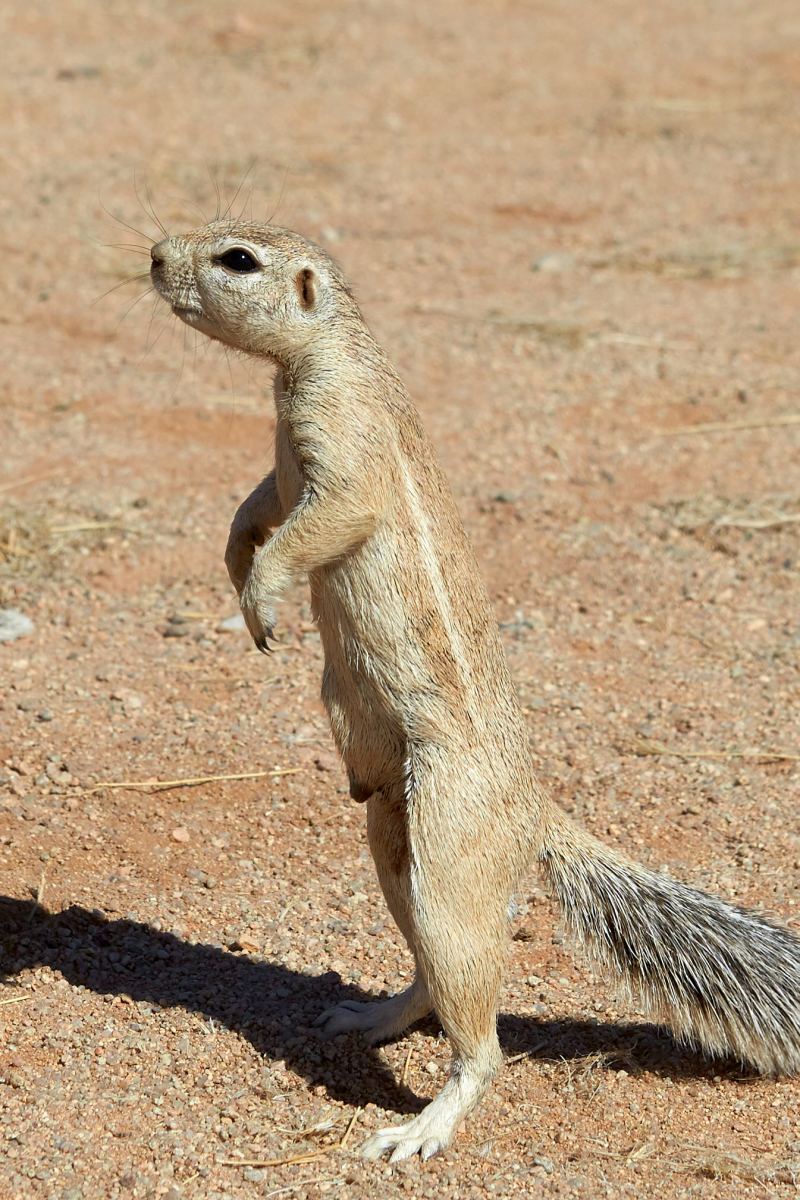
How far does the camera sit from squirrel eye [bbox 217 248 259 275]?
3.80m

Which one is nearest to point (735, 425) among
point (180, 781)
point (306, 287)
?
point (180, 781)

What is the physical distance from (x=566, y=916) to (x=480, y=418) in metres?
4.60

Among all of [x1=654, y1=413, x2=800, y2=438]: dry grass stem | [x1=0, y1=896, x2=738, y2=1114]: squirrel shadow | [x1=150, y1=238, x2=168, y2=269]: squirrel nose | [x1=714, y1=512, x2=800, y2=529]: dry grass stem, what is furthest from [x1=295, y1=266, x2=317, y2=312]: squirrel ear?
[x1=654, y1=413, x2=800, y2=438]: dry grass stem

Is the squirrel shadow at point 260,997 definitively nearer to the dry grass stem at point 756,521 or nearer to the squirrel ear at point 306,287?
the squirrel ear at point 306,287

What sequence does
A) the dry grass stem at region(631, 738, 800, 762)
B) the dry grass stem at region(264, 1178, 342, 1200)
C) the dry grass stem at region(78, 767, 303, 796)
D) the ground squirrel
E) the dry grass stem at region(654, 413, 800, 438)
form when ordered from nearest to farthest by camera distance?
1. the dry grass stem at region(264, 1178, 342, 1200)
2. the ground squirrel
3. the dry grass stem at region(78, 767, 303, 796)
4. the dry grass stem at region(631, 738, 800, 762)
5. the dry grass stem at region(654, 413, 800, 438)

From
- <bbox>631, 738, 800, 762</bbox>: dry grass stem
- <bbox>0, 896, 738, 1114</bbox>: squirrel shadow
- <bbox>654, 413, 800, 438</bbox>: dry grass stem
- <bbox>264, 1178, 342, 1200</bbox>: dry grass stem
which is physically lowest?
<bbox>264, 1178, 342, 1200</bbox>: dry grass stem

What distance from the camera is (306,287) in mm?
3846

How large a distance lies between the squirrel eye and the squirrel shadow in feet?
6.57

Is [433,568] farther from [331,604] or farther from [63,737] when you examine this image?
[63,737]

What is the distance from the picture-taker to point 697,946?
3.77 m

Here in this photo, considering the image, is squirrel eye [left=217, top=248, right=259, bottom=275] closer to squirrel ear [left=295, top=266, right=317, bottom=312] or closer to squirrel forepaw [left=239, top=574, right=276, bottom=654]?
squirrel ear [left=295, top=266, right=317, bottom=312]

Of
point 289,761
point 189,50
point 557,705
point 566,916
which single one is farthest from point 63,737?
point 189,50

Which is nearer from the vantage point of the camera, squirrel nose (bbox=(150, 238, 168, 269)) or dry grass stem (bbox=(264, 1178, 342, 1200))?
dry grass stem (bbox=(264, 1178, 342, 1200))

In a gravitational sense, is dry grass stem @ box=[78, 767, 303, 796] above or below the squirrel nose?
below
